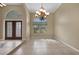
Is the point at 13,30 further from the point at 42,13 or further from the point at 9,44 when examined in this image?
the point at 42,13

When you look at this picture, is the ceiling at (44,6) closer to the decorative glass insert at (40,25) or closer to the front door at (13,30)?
the decorative glass insert at (40,25)

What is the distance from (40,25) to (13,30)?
1.28ft

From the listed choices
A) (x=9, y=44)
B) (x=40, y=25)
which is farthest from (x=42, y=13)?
(x=9, y=44)

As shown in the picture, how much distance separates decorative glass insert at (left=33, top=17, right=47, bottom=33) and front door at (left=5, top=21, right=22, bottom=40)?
0.72 ft

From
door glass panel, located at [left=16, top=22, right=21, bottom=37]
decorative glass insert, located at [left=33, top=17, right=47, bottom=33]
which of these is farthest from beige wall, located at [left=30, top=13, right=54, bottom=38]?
door glass panel, located at [left=16, top=22, right=21, bottom=37]

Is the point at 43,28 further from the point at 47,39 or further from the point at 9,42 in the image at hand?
the point at 9,42

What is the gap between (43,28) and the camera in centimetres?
199

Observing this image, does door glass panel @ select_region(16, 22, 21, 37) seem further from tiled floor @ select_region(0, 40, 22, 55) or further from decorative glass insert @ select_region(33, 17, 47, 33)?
decorative glass insert @ select_region(33, 17, 47, 33)

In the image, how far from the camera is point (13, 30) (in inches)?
77.7

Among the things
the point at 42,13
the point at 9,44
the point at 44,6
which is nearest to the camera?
the point at 44,6

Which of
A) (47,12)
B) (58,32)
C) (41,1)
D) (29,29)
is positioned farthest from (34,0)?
(58,32)

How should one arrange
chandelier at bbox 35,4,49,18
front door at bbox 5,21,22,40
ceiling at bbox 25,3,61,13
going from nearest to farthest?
ceiling at bbox 25,3,61,13, chandelier at bbox 35,4,49,18, front door at bbox 5,21,22,40

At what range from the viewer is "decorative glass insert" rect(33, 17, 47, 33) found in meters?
1.95

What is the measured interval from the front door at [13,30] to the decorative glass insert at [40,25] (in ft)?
0.72
